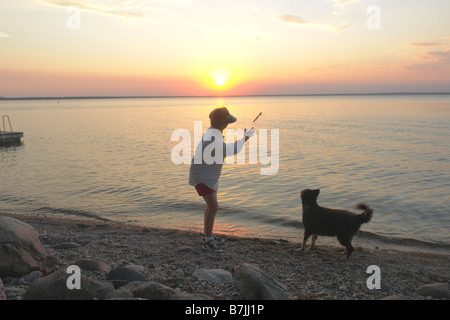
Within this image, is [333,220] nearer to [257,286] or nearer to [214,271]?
[214,271]

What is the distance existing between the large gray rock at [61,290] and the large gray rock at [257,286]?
67.0 inches

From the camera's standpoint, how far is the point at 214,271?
5328 millimetres

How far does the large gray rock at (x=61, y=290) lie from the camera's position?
13.5ft

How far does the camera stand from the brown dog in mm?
6328

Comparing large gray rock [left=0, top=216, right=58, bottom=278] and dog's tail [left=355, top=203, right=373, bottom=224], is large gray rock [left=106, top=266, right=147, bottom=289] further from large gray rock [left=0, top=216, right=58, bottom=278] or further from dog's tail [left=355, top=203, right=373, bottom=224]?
dog's tail [left=355, top=203, right=373, bottom=224]

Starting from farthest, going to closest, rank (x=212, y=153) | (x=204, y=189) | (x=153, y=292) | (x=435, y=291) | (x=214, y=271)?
(x=204, y=189) → (x=212, y=153) → (x=214, y=271) → (x=435, y=291) → (x=153, y=292)

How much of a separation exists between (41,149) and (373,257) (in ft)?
91.2

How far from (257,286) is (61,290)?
2.38 m

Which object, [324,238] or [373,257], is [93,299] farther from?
[324,238]

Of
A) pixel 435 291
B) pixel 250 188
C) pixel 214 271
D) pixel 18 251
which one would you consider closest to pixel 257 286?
pixel 214 271

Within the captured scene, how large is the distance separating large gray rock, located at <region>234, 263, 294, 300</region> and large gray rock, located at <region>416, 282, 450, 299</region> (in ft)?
7.29

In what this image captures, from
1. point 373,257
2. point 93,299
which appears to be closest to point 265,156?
point 373,257

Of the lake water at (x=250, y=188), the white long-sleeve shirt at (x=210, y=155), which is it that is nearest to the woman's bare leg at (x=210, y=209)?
the white long-sleeve shirt at (x=210, y=155)
